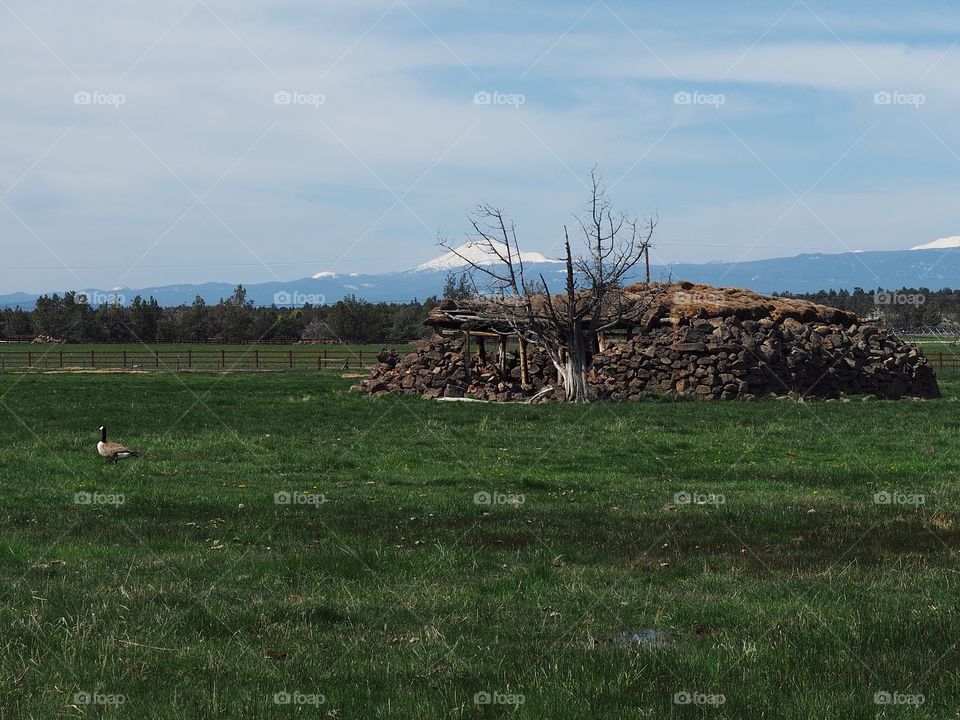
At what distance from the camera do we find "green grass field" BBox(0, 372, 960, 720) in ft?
A: 21.4

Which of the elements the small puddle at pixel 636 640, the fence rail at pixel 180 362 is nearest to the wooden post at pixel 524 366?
the fence rail at pixel 180 362

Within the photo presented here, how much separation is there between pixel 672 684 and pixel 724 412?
23.1 meters

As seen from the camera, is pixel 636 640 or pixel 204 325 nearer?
pixel 636 640

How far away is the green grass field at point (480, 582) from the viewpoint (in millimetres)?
6531

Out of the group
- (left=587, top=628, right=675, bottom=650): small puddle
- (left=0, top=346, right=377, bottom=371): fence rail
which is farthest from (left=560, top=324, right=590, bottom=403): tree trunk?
(left=0, top=346, right=377, bottom=371): fence rail

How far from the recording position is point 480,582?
9.36 meters

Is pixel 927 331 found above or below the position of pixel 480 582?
above

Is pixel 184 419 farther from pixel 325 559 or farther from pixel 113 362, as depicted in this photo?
pixel 113 362

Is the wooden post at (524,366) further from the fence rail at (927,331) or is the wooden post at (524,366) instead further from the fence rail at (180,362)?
the fence rail at (927,331)

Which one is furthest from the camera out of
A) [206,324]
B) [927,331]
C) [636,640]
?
[927,331]

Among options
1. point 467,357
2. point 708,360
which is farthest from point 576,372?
point 467,357

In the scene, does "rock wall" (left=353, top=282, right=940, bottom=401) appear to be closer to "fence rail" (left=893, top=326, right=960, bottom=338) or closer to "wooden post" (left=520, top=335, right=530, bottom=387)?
"wooden post" (left=520, top=335, right=530, bottom=387)

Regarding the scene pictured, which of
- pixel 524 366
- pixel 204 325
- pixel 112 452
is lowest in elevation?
pixel 112 452

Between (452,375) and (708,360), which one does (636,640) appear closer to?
(708,360)
